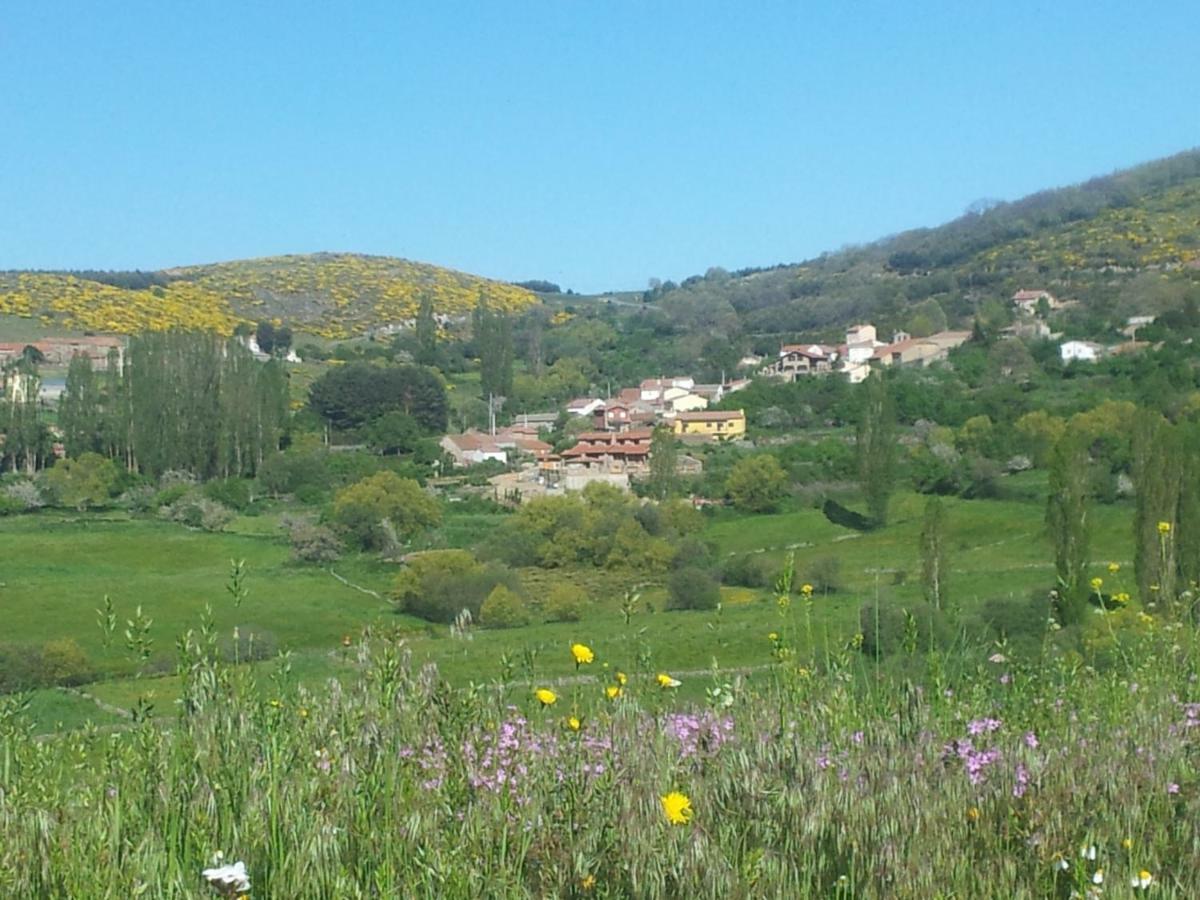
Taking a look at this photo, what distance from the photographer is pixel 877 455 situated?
39781mm

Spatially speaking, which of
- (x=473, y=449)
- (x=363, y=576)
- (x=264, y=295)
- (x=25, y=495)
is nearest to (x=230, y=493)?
(x=25, y=495)

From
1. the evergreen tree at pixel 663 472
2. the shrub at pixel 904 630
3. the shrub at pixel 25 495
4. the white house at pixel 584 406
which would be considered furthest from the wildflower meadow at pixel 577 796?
the white house at pixel 584 406

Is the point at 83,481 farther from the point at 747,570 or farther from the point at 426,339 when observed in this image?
the point at 426,339

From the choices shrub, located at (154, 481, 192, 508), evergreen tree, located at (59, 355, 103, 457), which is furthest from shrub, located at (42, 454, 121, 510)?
evergreen tree, located at (59, 355, 103, 457)

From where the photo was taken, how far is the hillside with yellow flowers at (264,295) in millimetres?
95438

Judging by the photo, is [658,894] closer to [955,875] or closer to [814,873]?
[814,873]

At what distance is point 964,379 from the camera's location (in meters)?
59.8

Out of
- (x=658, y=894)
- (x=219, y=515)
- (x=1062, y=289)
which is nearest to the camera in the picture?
(x=658, y=894)

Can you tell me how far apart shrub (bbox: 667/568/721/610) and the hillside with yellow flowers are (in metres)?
58.8

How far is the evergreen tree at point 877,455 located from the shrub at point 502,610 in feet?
42.5

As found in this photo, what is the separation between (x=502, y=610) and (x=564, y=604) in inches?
75.5

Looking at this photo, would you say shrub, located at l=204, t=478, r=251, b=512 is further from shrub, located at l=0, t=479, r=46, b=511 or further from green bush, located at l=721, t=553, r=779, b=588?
green bush, located at l=721, t=553, r=779, b=588

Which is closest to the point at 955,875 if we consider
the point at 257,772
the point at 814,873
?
the point at 814,873

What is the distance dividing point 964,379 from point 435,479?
80.2ft
